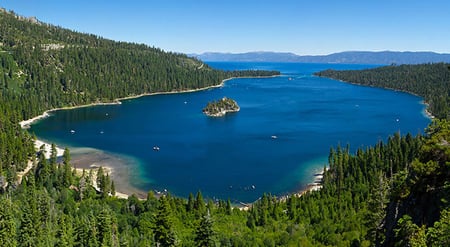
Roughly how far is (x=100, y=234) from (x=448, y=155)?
43.8 metres

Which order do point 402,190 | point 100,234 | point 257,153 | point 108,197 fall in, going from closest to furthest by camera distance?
point 402,190, point 100,234, point 108,197, point 257,153

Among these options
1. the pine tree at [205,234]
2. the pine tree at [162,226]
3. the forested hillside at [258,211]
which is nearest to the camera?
the forested hillside at [258,211]

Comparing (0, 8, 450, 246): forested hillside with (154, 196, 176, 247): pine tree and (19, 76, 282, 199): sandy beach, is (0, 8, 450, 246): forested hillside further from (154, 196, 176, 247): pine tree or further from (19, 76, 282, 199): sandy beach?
(19, 76, 282, 199): sandy beach

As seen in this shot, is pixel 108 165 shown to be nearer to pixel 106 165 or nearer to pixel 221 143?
pixel 106 165

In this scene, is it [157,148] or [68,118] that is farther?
[68,118]

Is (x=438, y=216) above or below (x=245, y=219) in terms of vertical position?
above

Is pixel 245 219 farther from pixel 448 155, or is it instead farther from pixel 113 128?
pixel 113 128

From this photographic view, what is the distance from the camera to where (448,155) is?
30.9 metres

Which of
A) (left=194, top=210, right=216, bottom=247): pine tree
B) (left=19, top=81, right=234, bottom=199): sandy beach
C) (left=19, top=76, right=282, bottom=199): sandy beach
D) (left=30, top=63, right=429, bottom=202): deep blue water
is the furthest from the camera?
(left=30, top=63, right=429, bottom=202): deep blue water

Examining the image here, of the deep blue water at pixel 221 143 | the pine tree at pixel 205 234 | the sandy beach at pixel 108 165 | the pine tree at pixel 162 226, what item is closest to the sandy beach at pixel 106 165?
the sandy beach at pixel 108 165

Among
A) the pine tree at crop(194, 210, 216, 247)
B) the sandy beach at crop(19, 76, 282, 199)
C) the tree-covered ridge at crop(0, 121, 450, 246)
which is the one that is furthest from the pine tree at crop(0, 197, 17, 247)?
the sandy beach at crop(19, 76, 282, 199)

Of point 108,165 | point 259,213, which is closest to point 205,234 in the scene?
point 259,213

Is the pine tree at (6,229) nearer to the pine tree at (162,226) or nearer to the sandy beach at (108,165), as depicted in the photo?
the pine tree at (162,226)

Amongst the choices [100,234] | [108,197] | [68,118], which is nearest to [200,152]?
[108,197]
